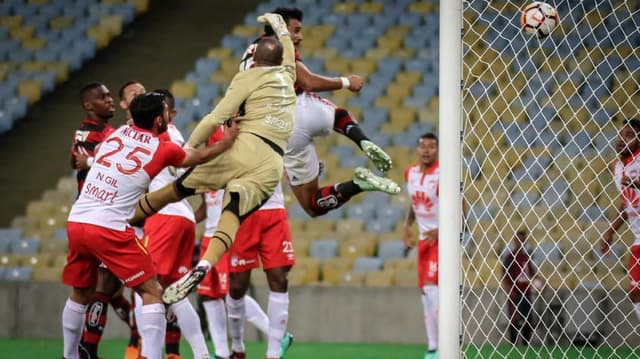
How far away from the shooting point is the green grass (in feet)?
33.6

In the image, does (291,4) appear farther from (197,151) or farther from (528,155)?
(197,151)

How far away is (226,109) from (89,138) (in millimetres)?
1142

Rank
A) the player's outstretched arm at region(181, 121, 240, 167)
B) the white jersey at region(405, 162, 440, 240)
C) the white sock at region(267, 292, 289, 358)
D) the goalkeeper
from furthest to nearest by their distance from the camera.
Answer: the white jersey at region(405, 162, 440, 240), the white sock at region(267, 292, 289, 358), the goalkeeper, the player's outstretched arm at region(181, 121, 240, 167)

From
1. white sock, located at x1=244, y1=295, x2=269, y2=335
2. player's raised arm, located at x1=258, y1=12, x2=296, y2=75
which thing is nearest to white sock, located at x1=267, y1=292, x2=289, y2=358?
white sock, located at x1=244, y1=295, x2=269, y2=335

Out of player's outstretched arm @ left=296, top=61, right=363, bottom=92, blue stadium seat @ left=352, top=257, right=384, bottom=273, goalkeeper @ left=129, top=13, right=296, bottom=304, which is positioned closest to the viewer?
goalkeeper @ left=129, top=13, right=296, bottom=304

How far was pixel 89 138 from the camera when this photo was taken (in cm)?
809

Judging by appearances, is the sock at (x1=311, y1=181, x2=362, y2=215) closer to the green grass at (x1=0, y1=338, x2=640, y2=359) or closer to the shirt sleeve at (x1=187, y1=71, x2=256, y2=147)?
the shirt sleeve at (x1=187, y1=71, x2=256, y2=147)

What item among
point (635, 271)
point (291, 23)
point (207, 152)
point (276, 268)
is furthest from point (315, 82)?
point (635, 271)

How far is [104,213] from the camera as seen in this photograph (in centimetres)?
720

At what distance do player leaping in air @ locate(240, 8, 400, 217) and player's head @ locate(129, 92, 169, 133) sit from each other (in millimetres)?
1184

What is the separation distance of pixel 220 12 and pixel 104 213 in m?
11.3

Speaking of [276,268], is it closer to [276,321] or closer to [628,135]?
[276,321]

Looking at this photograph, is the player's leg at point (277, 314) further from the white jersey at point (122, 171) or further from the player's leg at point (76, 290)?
the white jersey at point (122, 171)

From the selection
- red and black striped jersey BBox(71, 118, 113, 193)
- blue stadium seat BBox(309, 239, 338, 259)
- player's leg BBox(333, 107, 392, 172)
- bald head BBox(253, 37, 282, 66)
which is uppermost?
bald head BBox(253, 37, 282, 66)
